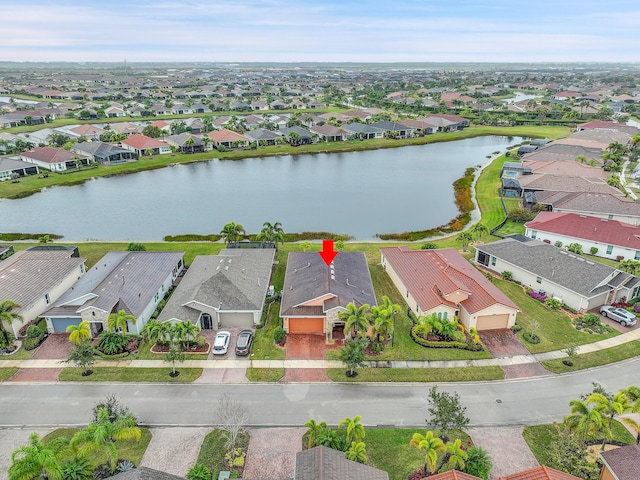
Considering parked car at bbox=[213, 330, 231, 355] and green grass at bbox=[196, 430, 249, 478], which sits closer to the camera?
green grass at bbox=[196, 430, 249, 478]

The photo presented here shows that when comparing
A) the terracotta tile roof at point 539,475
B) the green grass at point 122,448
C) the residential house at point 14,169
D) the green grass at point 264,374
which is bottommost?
the green grass at point 264,374

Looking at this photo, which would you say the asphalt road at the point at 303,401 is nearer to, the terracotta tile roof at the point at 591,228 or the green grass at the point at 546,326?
the green grass at the point at 546,326

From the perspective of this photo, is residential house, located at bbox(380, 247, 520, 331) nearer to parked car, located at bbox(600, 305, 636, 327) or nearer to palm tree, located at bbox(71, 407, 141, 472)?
parked car, located at bbox(600, 305, 636, 327)

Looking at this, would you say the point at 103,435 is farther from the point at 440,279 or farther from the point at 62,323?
the point at 440,279

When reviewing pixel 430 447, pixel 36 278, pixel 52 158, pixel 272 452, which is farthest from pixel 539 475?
pixel 52 158

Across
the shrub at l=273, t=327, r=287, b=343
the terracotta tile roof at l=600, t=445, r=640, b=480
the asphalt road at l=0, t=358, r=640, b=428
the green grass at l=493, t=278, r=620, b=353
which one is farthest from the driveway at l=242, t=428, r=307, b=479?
the green grass at l=493, t=278, r=620, b=353


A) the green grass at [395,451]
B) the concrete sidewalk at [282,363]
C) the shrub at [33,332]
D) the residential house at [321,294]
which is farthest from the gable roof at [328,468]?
the shrub at [33,332]
